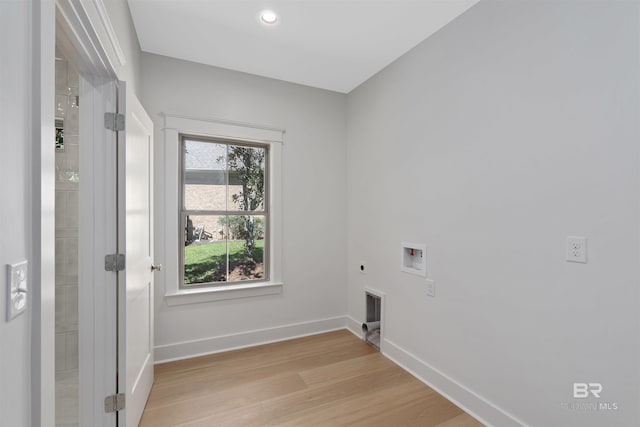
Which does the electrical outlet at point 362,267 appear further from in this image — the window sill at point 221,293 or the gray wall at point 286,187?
the window sill at point 221,293

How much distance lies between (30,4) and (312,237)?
8.81 feet

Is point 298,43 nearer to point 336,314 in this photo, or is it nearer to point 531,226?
point 531,226

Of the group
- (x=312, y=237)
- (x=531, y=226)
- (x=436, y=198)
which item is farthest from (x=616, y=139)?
(x=312, y=237)

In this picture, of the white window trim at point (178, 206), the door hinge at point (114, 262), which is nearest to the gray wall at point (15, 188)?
the door hinge at point (114, 262)

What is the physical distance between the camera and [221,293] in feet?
9.28

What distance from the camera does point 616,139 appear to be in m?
1.35

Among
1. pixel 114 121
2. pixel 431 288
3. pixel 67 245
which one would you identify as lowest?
pixel 431 288

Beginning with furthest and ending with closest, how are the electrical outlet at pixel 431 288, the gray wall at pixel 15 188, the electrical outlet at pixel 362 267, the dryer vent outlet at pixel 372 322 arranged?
the electrical outlet at pixel 362 267 < the dryer vent outlet at pixel 372 322 < the electrical outlet at pixel 431 288 < the gray wall at pixel 15 188

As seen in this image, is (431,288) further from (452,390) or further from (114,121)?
(114,121)

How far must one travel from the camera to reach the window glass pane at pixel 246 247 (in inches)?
119

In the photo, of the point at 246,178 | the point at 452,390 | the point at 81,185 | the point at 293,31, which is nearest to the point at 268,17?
the point at 293,31

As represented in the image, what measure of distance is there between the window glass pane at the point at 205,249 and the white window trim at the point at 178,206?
4.0 inches

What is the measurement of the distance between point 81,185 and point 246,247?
1703mm

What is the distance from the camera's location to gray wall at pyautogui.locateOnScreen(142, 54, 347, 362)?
2.63 metres
